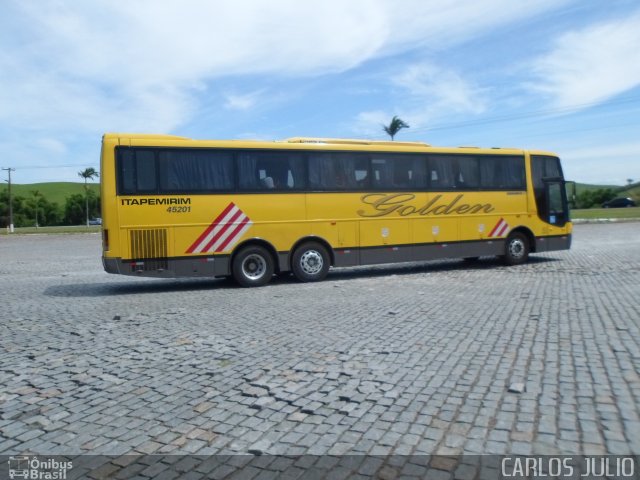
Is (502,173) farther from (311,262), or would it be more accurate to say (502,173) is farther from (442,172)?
(311,262)

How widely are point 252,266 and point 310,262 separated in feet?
4.91

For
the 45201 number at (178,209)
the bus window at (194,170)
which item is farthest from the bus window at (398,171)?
the 45201 number at (178,209)

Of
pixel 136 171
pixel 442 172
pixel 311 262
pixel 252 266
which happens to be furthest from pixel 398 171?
pixel 136 171

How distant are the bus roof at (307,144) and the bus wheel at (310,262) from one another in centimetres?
250

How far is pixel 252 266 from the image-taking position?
1353 cm

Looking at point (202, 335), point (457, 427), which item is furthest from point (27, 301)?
point (457, 427)

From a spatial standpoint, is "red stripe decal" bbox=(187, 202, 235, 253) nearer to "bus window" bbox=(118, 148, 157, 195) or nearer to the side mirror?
"bus window" bbox=(118, 148, 157, 195)

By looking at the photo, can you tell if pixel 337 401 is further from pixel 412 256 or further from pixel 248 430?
pixel 412 256

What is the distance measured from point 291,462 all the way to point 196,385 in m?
1.85

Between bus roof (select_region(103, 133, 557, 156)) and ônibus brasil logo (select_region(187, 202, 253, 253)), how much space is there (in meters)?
1.56

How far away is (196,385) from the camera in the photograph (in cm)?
525

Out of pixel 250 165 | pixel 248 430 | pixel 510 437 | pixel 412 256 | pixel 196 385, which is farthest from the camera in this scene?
pixel 412 256

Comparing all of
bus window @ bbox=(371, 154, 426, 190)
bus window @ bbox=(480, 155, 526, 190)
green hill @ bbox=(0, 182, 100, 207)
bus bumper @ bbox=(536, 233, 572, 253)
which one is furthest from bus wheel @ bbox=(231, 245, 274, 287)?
green hill @ bbox=(0, 182, 100, 207)

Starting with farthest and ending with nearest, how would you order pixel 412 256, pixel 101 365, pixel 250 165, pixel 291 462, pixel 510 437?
pixel 412 256, pixel 250 165, pixel 101 365, pixel 510 437, pixel 291 462
